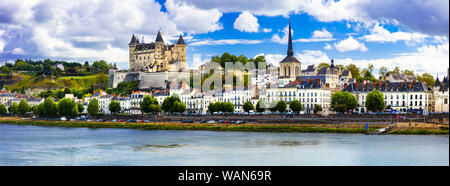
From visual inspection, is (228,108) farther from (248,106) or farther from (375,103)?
(375,103)

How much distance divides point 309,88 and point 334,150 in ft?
71.1

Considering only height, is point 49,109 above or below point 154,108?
below

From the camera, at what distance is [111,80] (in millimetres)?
74188

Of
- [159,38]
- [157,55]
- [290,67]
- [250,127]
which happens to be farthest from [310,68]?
[250,127]

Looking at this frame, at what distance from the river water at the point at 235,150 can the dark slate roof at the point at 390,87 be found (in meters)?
14.0

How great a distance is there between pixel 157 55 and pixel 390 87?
40.7 metres

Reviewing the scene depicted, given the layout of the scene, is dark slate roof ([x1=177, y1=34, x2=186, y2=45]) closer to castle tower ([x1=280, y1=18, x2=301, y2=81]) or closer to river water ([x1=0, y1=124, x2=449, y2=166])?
castle tower ([x1=280, y1=18, x2=301, y2=81])

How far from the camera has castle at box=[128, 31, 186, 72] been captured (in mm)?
75125

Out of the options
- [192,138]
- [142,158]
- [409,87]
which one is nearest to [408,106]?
[409,87]

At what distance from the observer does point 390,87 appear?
42.9 metres

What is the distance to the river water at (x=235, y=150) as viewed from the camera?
20.2 m

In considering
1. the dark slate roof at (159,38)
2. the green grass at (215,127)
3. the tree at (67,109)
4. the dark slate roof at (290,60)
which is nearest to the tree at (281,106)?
the green grass at (215,127)

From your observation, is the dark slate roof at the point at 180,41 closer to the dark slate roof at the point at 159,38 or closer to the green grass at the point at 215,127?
the dark slate roof at the point at 159,38
